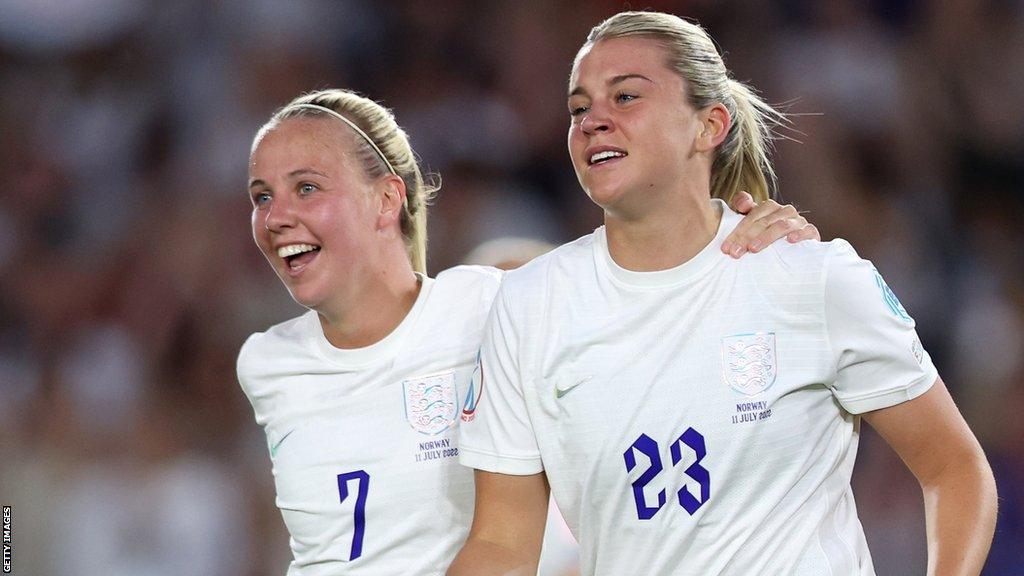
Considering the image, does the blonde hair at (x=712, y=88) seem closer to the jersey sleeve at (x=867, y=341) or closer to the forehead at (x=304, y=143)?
the jersey sleeve at (x=867, y=341)

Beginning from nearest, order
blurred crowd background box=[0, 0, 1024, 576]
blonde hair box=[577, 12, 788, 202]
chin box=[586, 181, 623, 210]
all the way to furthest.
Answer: chin box=[586, 181, 623, 210] < blonde hair box=[577, 12, 788, 202] < blurred crowd background box=[0, 0, 1024, 576]

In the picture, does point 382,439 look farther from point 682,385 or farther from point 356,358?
point 682,385

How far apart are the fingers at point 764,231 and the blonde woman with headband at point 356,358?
2.14 ft

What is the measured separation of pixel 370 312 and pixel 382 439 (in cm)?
30

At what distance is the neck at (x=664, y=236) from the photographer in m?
2.20

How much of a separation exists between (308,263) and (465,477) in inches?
21.9

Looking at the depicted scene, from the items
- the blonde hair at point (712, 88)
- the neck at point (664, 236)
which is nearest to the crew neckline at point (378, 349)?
the neck at point (664, 236)

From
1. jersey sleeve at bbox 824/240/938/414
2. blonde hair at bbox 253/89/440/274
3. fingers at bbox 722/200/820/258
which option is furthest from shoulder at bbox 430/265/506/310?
jersey sleeve at bbox 824/240/938/414

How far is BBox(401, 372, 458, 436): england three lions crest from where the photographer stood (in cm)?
250

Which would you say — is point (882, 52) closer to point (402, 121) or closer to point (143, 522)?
point (402, 121)

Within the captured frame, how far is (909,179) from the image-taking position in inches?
173

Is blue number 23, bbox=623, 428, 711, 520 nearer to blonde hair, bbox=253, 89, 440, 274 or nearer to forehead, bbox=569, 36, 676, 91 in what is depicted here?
forehead, bbox=569, 36, 676, 91

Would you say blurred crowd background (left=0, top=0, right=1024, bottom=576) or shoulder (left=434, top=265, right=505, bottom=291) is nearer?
shoulder (left=434, top=265, right=505, bottom=291)

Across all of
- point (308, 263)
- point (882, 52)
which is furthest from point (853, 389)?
point (882, 52)
